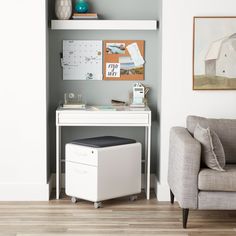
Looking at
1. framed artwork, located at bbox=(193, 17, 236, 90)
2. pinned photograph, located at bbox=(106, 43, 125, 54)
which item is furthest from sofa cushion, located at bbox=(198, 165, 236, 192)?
pinned photograph, located at bbox=(106, 43, 125, 54)

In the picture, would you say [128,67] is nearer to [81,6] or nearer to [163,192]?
[81,6]

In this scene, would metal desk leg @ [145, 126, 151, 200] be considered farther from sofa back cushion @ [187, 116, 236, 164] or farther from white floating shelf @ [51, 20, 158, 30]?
white floating shelf @ [51, 20, 158, 30]

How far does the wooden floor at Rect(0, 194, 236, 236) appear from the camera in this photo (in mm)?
4340

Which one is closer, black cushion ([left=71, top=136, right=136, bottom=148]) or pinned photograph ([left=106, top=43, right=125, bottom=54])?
black cushion ([left=71, top=136, right=136, bottom=148])

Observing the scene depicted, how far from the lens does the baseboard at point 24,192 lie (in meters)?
5.16

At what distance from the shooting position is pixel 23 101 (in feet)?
16.7

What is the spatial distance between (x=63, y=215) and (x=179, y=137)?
1105 mm

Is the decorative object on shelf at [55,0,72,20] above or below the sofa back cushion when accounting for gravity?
above

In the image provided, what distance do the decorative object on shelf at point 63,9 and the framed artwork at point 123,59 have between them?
44 centimetres

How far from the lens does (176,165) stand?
460cm

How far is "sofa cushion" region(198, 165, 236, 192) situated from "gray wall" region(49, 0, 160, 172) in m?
1.21

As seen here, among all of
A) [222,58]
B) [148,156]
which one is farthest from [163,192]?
[222,58]

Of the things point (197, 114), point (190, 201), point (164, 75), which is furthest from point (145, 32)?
point (190, 201)

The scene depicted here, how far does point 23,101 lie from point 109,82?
89 cm
